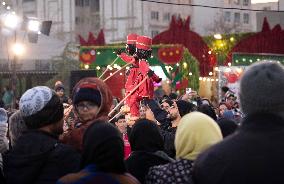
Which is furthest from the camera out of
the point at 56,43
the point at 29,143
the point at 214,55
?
the point at 56,43

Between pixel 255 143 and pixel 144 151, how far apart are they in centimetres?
203

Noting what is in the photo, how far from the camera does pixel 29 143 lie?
4074mm

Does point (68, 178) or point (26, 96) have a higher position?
point (26, 96)

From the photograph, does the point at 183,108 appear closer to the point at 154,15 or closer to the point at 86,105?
the point at 86,105

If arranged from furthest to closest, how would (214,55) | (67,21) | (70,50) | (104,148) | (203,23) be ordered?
(203,23)
(67,21)
(70,50)
(214,55)
(104,148)

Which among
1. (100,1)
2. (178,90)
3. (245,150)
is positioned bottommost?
(178,90)

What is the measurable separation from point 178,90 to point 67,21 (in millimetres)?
49421

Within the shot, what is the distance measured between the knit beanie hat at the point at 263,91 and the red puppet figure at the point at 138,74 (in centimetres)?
736

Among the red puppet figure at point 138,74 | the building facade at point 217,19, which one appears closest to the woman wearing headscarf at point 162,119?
the red puppet figure at point 138,74

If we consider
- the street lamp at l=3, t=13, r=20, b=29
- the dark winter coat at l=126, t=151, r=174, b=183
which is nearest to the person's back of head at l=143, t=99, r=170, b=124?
the dark winter coat at l=126, t=151, r=174, b=183

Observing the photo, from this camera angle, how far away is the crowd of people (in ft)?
8.96

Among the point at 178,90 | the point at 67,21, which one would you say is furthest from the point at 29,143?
the point at 67,21

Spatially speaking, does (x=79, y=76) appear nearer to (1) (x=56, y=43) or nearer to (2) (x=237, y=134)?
(2) (x=237, y=134)

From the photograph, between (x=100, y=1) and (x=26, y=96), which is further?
(x=100, y=1)
